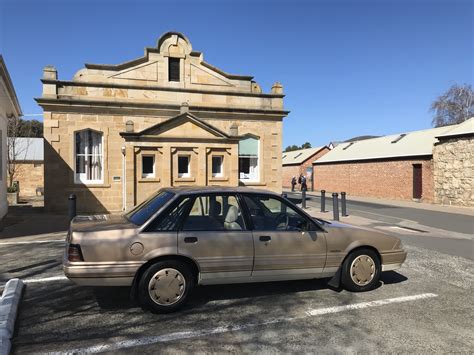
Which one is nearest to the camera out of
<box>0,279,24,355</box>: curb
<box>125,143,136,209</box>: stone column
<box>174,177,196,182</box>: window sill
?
<box>0,279,24,355</box>: curb

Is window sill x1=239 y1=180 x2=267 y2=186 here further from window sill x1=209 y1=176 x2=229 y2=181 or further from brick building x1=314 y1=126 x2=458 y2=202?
brick building x1=314 y1=126 x2=458 y2=202

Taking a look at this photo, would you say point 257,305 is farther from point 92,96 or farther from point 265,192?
point 92,96

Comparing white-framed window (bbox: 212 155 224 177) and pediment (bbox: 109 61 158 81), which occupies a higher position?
pediment (bbox: 109 61 158 81)

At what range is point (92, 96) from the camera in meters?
15.8

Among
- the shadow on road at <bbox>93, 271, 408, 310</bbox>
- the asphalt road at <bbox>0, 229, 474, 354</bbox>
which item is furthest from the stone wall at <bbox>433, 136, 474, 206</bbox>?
the shadow on road at <bbox>93, 271, 408, 310</bbox>

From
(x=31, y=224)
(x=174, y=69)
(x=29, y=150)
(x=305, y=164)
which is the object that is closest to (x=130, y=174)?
(x=31, y=224)

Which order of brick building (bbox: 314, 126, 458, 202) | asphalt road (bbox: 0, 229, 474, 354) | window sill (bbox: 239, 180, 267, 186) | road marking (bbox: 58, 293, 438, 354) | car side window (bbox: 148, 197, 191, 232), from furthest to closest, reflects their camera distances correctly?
1. brick building (bbox: 314, 126, 458, 202)
2. window sill (bbox: 239, 180, 267, 186)
3. car side window (bbox: 148, 197, 191, 232)
4. asphalt road (bbox: 0, 229, 474, 354)
5. road marking (bbox: 58, 293, 438, 354)

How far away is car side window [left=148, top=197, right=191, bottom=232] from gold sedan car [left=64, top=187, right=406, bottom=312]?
0.04 ft

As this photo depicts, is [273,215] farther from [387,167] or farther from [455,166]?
[387,167]

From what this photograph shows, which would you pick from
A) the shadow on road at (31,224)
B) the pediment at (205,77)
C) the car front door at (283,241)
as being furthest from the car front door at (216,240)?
the pediment at (205,77)

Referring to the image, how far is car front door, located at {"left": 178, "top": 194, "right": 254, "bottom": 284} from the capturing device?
4.68 metres

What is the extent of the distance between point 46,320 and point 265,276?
2.65m

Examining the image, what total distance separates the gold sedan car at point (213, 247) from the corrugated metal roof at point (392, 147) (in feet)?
69.1

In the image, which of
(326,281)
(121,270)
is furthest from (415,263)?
(121,270)
